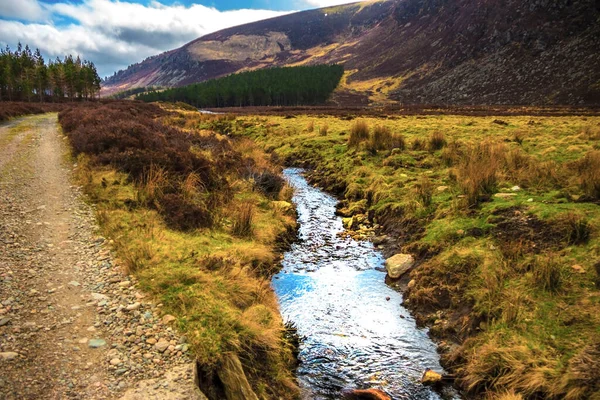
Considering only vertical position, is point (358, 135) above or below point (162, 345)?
above

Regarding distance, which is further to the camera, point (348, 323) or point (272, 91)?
point (272, 91)

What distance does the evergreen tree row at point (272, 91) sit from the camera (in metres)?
115

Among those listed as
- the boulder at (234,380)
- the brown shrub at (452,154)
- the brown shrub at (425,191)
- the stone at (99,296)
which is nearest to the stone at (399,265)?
the brown shrub at (425,191)

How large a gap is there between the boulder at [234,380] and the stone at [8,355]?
Answer: 267 centimetres

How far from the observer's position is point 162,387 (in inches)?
192

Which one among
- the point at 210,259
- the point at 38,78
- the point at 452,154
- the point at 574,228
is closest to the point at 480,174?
the point at 574,228

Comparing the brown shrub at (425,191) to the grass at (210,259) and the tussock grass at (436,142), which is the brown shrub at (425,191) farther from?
the tussock grass at (436,142)

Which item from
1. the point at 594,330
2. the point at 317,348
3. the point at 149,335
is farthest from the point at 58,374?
the point at 594,330

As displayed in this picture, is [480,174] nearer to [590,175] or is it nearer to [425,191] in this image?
[425,191]

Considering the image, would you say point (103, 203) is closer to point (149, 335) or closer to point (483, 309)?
point (149, 335)

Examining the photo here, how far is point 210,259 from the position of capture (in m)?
8.24

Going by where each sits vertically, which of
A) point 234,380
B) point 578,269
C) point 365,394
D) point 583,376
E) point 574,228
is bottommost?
point 365,394

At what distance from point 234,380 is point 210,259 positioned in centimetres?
329

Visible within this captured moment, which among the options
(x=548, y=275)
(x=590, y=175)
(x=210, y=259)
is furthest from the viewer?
(x=590, y=175)
